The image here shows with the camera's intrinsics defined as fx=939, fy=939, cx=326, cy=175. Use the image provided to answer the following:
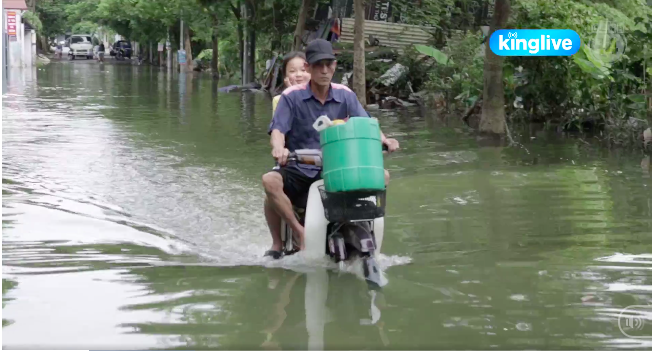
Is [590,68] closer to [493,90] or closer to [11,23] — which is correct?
[493,90]

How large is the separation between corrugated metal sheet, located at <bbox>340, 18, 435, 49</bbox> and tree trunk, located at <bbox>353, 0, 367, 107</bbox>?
9.75m

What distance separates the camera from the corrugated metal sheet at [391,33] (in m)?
30.4

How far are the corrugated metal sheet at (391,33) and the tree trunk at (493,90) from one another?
14057mm

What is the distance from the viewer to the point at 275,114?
620cm

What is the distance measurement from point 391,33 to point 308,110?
2506cm

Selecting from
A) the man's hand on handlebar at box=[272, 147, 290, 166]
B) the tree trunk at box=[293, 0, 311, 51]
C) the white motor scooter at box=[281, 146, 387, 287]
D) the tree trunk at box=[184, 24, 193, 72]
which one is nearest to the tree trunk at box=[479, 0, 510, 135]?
the white motor scooter at box=[281, 146, 387, 287]

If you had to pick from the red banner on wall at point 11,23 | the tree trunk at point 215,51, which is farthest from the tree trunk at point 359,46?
the red banner on wall at point 11,23

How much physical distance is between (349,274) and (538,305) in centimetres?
130

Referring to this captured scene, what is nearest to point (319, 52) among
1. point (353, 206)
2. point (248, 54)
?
point (353, 206)

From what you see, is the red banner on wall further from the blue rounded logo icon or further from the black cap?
the black cap

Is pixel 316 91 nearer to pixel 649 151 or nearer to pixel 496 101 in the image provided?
pixel 649 151

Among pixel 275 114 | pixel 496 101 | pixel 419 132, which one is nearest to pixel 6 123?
pixel 419 132

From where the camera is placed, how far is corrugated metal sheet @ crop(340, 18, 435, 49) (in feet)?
99.9

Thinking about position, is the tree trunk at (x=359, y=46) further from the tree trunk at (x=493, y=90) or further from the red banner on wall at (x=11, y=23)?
the red banner on wall at (x=11, y=23)
